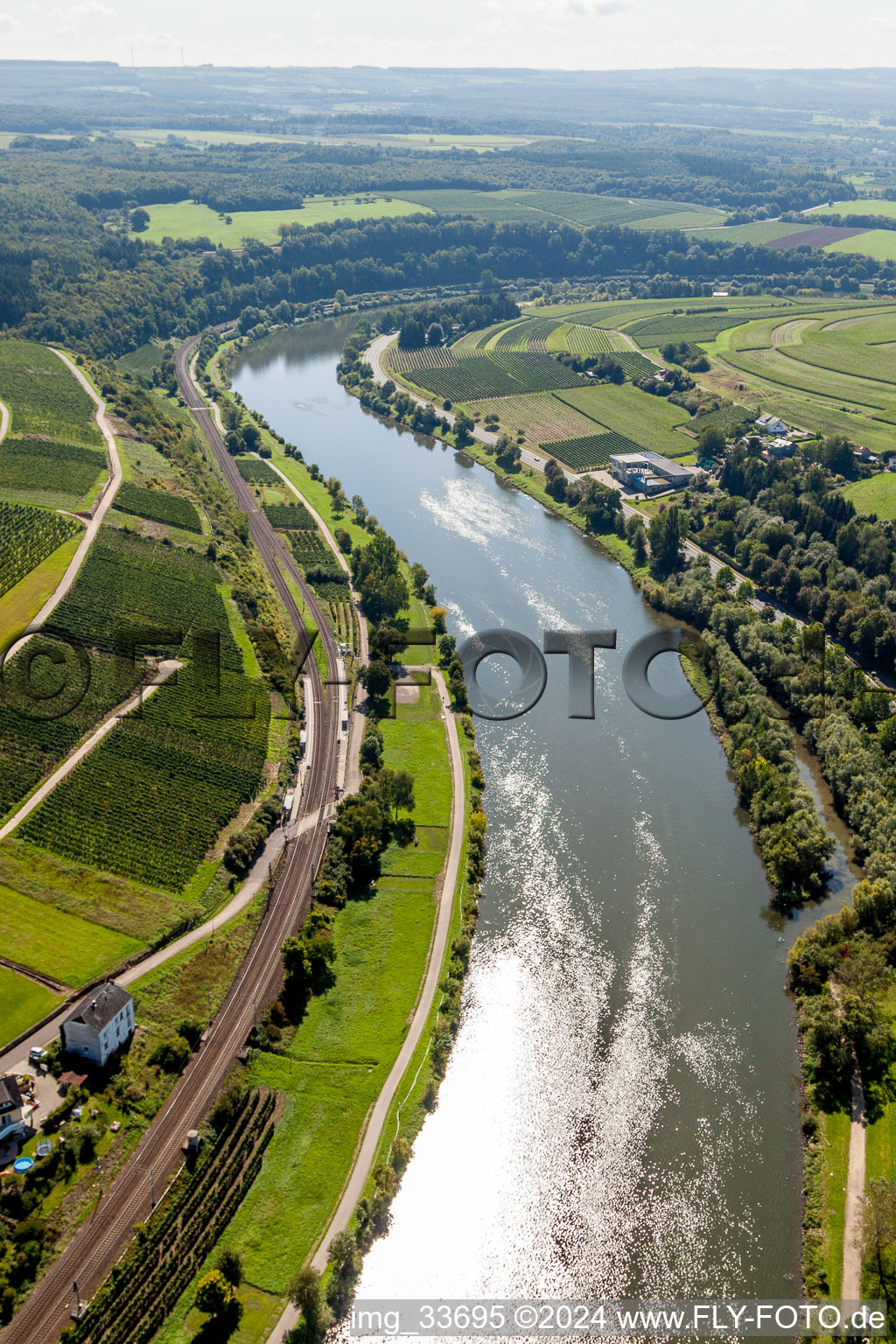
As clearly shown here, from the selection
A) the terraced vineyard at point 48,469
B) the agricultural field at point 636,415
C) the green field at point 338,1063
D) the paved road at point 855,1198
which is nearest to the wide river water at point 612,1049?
the paved road at point 855,1198

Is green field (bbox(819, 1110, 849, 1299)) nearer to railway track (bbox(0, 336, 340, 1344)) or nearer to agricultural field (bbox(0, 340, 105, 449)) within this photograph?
railway track (bbox(0, 336, 340, 1344))

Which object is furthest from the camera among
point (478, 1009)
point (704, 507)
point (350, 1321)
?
point (704, 507)

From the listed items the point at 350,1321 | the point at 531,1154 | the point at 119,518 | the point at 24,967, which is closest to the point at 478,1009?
the point at 531,1154

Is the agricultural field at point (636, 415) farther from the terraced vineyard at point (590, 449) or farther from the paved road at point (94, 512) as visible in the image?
the paved road at point (94, 512)

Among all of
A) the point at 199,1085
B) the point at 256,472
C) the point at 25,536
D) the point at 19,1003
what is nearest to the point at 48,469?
the point at 25,536

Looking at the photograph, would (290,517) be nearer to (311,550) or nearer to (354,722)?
(311,550)

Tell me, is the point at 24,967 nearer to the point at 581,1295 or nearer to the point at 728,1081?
the point at 581,1295
